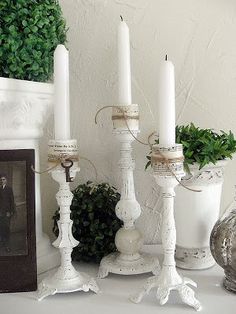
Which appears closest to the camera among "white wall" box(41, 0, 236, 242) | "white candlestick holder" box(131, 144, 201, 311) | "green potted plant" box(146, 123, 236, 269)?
"white candlestick holder" box(131, 144, 201, 311)

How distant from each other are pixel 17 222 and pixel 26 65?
0.23 metres

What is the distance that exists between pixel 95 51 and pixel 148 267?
0.40 metres

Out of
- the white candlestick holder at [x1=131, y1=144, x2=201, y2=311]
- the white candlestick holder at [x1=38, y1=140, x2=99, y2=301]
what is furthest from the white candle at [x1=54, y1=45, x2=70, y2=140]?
the white candlestick holder at [x1=131, y1=144, x2=201, y2=311]

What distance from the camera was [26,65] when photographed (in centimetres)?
62

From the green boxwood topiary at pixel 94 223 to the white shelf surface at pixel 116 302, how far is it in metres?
0.07

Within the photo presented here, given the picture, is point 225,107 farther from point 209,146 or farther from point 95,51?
point 95,51

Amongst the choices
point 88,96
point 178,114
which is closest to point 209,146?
point 178,114

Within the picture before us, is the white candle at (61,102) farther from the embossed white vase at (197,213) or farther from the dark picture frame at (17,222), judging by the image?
the embossed white vase at (197,213)

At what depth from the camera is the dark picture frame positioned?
1.97 ft

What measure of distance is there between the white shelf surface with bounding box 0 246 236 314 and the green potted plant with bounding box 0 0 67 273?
11 cm

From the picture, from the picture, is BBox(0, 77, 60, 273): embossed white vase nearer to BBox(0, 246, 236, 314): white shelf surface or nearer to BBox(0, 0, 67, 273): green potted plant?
BBox(0, 0, 67, 273): green potted plant

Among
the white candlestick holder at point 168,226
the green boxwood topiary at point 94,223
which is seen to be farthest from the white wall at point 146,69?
the white candlestick holder at point 168,226

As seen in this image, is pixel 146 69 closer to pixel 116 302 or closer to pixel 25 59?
pixel 25 59

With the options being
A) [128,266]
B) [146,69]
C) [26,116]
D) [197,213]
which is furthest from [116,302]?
[146,69]
